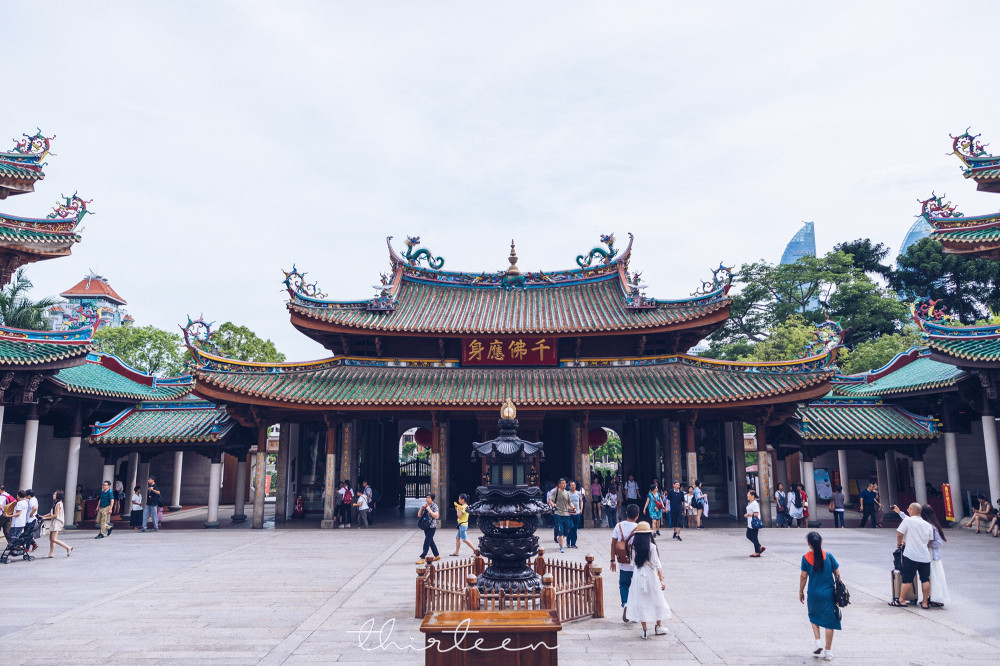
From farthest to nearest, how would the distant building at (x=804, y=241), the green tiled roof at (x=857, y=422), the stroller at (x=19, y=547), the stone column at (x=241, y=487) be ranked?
the distant building at (x=804, y=241) → the stone column at (x=241, y=487) → the green tiled roof at (x=857, y=422) → the stroller at (x=19, y=547)

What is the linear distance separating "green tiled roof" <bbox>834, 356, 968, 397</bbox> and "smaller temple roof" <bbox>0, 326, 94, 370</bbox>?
26.4 metres

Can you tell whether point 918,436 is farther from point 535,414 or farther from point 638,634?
point 638,634

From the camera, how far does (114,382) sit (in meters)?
23.3

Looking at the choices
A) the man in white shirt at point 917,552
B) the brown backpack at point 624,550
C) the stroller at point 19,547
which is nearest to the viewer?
the brown backpack at point 624,550

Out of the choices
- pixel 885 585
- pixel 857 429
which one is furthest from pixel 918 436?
pixel 885 585

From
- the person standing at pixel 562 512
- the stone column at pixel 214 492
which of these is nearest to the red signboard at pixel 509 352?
the person standing at pixel 562 512

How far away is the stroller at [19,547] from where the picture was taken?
14039 mm

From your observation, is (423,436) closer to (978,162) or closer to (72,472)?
(72,472)

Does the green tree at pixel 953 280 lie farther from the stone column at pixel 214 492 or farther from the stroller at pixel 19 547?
the stroller at pixel 19 547

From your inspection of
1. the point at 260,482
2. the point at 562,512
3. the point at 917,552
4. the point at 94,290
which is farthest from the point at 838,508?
the point at 94,290

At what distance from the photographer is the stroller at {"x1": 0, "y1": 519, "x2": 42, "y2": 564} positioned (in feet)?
46.1

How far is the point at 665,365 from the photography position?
2183 cm

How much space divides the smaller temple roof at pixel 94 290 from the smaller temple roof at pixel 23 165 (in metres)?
47.8

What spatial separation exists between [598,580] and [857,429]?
639 inches
